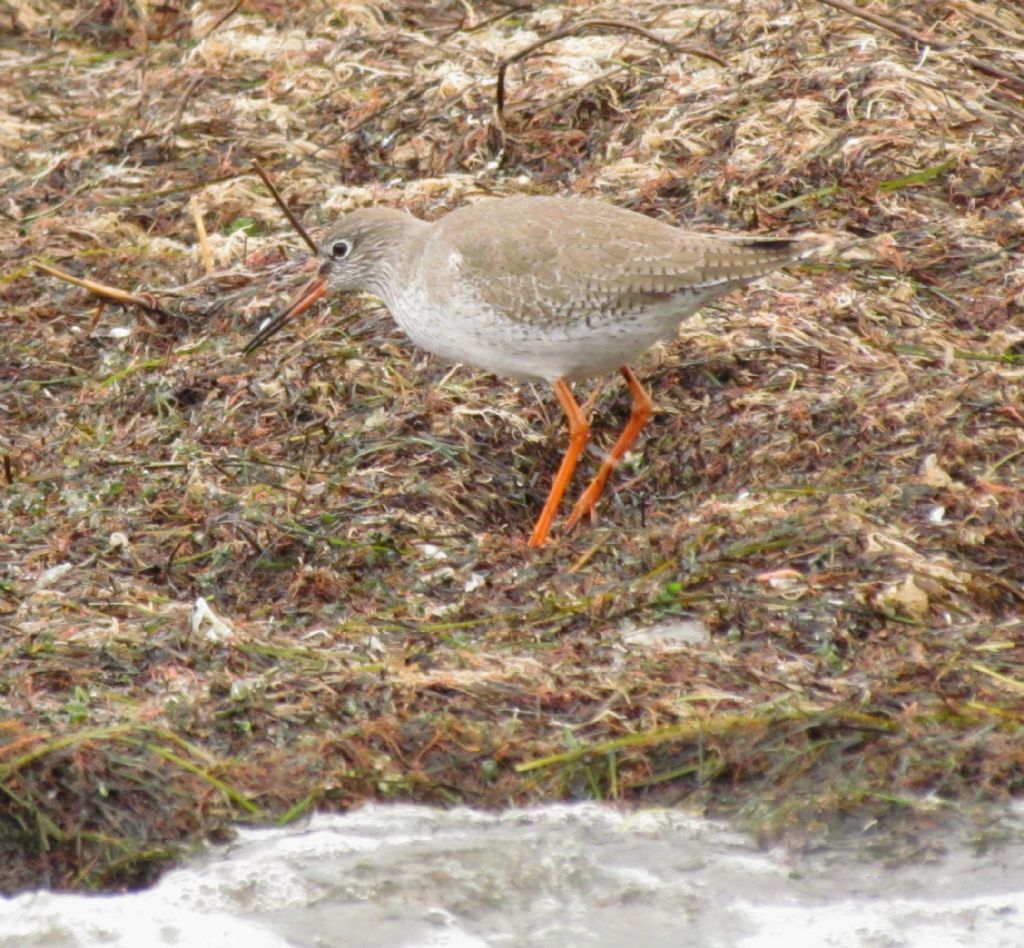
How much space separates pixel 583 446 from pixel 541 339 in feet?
1.89

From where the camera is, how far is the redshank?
19.8ft

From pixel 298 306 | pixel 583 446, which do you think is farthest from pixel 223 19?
pixel 583 446

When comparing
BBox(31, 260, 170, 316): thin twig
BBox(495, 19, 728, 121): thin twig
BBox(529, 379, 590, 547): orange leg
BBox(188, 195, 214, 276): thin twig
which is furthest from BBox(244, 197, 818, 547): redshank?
BBox(495, 19, 728, 121): thin twig

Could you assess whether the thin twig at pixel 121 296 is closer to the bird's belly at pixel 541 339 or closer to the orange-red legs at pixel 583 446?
the bird's belly at pixel 541 339

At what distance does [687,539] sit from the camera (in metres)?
5.71

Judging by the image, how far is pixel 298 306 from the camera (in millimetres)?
7090

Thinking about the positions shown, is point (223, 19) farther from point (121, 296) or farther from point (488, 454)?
point (488, 454)

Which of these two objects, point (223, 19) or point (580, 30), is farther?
point (223, 19)

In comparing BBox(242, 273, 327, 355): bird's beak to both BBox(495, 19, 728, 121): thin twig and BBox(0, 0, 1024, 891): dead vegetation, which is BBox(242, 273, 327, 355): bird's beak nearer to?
BBox(0, 0, 1024, 891): dead vegetation

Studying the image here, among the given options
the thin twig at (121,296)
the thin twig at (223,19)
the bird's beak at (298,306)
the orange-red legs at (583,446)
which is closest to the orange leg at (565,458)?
the orange-red legs at (583,446)

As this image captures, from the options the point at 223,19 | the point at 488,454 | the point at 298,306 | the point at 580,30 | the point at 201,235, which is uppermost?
the point at 580,30

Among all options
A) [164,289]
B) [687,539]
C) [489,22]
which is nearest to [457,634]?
[687,539]

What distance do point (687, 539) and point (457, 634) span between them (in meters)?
0.83

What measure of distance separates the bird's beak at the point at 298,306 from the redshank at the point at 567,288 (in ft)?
2.19
